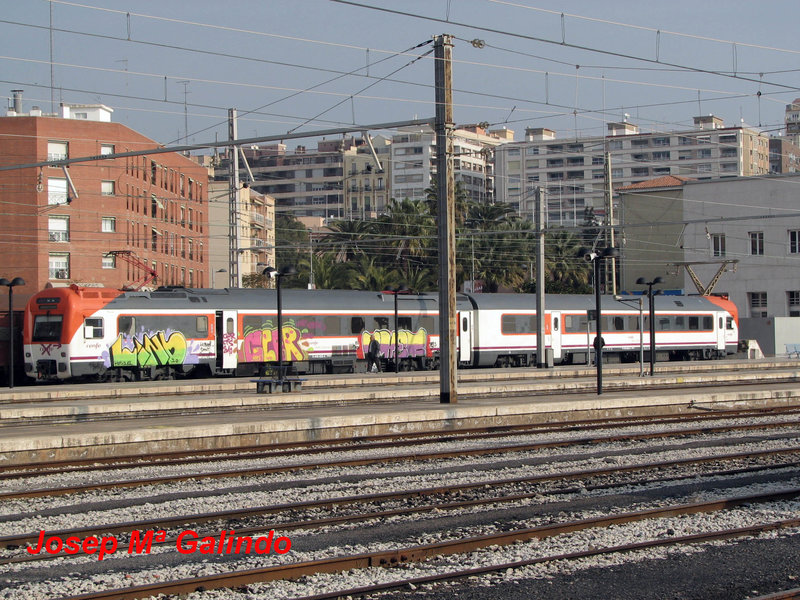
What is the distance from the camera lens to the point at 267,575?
27.7ft

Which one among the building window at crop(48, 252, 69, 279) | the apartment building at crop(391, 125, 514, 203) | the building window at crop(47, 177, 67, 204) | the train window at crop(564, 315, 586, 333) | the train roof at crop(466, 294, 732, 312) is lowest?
the train window at crop(564, 315, 586, 333)

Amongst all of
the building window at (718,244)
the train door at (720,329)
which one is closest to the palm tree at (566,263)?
the building window at (718,244)

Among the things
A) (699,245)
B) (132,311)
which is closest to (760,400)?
(132,311)

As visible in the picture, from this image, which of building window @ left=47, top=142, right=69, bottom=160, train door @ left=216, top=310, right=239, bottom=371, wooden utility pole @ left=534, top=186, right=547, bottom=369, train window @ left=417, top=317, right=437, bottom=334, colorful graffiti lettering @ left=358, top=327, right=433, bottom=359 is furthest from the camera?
building window @ left=47, top=142, right=69, bottom=160

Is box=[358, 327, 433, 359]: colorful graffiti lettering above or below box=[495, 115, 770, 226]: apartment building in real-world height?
below

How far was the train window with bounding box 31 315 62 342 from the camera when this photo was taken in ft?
108

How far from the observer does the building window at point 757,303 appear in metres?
68.6

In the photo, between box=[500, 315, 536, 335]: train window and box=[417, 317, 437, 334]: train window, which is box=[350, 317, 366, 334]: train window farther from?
box=[500, 315, 536, 335]: train window

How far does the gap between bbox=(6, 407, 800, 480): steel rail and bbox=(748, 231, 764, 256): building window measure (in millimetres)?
46741

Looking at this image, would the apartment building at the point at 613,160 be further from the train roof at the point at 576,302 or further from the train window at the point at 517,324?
the train window at the point at 517,324

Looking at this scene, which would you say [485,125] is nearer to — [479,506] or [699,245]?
[479,506]

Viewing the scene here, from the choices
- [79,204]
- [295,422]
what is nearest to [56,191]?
[79,204]

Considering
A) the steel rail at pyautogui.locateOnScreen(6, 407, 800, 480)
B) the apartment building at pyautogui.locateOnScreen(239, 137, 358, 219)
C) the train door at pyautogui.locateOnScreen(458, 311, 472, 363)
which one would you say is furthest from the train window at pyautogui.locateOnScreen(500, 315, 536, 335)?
the apartment building at pyautogui.locateOnScreen(239, 137, 358, 219)

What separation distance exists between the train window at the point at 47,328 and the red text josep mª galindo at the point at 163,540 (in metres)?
24.2
